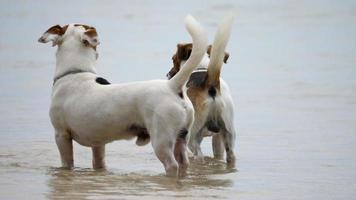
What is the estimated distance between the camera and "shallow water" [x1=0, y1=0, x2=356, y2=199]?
996 cm

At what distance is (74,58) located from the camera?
11008mm

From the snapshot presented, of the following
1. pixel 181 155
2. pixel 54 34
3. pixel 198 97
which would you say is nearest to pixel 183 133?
pixel 181 155

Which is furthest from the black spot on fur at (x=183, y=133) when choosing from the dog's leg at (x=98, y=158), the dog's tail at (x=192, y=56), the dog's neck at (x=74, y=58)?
the dog's neck at (x=74, y=58)

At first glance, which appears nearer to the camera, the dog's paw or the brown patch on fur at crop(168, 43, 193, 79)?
the dog's paw

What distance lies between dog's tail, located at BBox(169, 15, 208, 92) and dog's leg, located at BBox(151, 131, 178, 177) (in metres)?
0.43

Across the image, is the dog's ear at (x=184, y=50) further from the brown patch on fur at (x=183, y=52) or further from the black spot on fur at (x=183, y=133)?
the black spot on fur at (x=183, y=133)

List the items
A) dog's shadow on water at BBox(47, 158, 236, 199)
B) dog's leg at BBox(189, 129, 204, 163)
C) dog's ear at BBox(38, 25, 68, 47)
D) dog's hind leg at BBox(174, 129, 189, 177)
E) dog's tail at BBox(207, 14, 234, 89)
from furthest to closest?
1. dog's leg at BBox(189, 129, 204, 163)
2. dog's ear at BBox(38, 25, 68, 47)
3. dog's tail at BBox(207, 14, 234, 89)
4. dog's hind leg at BBox(174, 129, 189, 177)
5. dog's shadow on water at BBox(47, 158, 236, 199)

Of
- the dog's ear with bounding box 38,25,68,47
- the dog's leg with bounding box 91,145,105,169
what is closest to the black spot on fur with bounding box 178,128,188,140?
the dog's leg with bounding box 91,145,105,169

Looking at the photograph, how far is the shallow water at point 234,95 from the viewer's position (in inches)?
392

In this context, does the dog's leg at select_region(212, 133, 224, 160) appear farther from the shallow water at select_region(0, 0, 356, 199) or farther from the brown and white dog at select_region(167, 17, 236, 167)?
the brown and white dog at select_region(167, 17, 236, 167)

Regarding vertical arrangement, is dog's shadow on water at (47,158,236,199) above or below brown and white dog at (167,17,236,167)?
below

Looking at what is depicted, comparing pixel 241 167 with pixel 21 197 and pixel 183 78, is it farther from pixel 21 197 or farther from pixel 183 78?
pixel 21 197

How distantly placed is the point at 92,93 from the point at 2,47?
1538 centimetres

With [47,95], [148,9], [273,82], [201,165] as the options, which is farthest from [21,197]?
[148,9]
